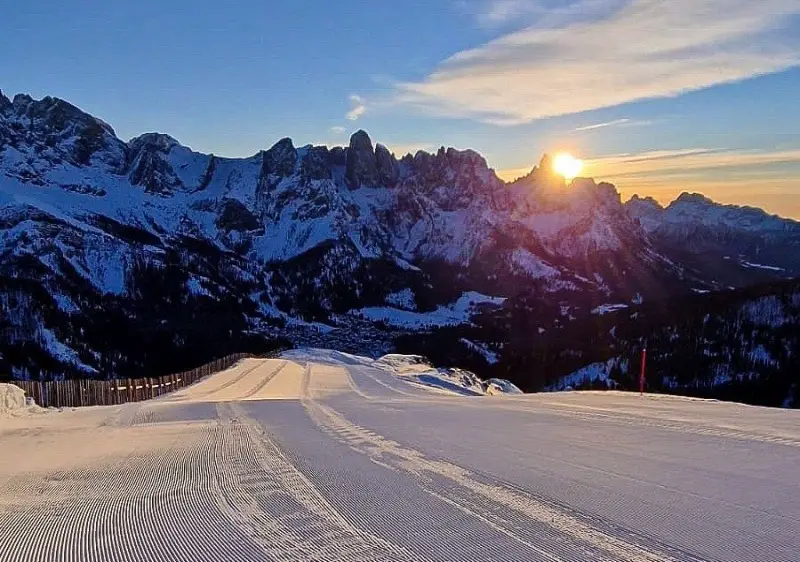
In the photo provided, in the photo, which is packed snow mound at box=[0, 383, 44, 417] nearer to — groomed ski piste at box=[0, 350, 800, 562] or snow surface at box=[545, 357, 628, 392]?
groomed ski piste at box=[0, 350, 800, 562]

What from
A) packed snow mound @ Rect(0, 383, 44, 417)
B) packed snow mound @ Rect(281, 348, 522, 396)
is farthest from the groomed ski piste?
packed snow mound @ Rect(281, 348, 522, 396)

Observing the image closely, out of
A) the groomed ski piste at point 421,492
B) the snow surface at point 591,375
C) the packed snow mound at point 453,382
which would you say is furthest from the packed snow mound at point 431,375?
the snow surface at point 591,375

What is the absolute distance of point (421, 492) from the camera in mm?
7551

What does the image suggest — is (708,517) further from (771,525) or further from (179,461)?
(179,461)

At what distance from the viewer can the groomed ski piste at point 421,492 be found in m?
5.66

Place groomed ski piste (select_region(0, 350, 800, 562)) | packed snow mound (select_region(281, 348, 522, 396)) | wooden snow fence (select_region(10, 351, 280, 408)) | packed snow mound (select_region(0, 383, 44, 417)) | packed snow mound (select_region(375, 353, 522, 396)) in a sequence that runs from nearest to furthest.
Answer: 1. groomed ski piste (select_region(0, 350, 800, 562))
2. packed snow mound (select_region(0, 383, 44, 417))
3. wooden snow fence (select_region(10, 351, 280, 408))
4. packed snow mound (select_region(375, 353, 522, 396))
5. packed snow mound (select_region(281, 348, 522, 396))

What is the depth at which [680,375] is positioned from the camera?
Result: 147 meters

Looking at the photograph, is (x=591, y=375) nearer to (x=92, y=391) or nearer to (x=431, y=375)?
(x=431, y=375)

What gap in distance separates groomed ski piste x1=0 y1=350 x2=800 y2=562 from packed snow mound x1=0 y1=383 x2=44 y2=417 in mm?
6327

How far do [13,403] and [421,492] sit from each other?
17315 millimetres

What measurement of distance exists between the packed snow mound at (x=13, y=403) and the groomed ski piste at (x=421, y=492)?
6327 mm

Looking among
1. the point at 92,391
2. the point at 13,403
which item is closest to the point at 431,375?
the point at 92,391

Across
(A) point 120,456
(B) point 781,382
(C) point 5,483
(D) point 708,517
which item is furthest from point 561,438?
(B) point 781,382

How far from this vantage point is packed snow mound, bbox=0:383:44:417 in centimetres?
2005
